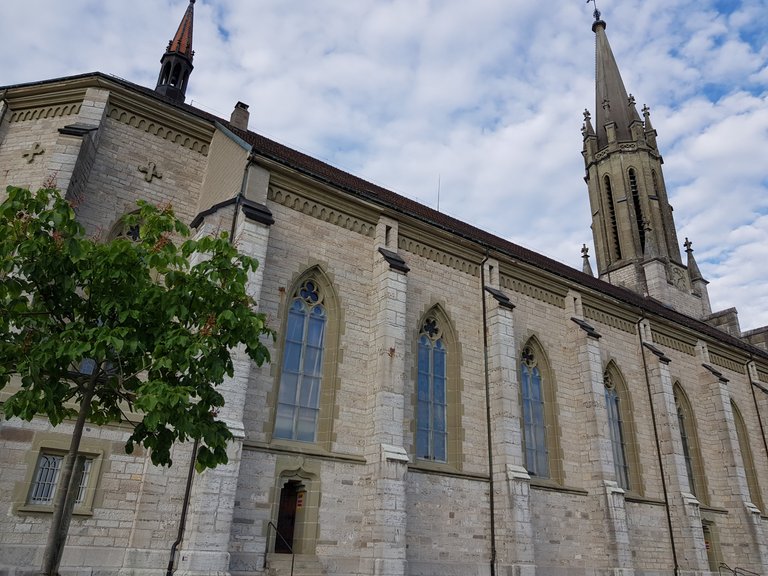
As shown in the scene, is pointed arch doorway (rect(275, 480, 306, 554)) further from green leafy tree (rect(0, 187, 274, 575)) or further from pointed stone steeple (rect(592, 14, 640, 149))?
pointed stone steeple (rect(592, 14, 640, 149))

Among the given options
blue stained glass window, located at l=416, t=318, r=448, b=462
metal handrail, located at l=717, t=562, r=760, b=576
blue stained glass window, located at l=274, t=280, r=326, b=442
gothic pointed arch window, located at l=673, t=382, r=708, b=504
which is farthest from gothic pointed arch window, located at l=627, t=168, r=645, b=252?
blue stained glass window, located at l=274, t=280, r=326, b=442

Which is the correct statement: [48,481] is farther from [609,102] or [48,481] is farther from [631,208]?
[609,102]

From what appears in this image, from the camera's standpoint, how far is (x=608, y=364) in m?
21.3

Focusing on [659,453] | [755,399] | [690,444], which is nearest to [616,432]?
[659,453]

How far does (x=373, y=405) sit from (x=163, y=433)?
23.9 feet

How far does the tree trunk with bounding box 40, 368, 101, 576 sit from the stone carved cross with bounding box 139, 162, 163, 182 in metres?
8.41

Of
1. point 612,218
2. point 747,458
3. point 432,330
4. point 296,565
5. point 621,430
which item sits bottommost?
point 296,565

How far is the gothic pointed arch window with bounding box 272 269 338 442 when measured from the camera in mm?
13516

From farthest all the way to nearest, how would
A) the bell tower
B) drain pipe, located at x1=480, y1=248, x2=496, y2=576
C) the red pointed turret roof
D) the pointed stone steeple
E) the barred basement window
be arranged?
the pointed stone steeple, the bell tower, the red pointed turret roof, drain pipe, located at x1=480, y1=248, x2=496, y2=576, the barred basement window

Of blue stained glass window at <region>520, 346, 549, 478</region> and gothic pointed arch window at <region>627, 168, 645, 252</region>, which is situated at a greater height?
gothic pointed arch window at <region>627, 168, 645, 252</region>

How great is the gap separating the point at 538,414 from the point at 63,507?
14671mm

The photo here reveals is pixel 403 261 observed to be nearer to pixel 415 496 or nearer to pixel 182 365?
pixel 415 496

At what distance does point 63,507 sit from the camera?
6930 mm

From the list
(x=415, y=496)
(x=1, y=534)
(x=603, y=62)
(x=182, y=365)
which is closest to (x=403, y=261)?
(x=415, y=496)
